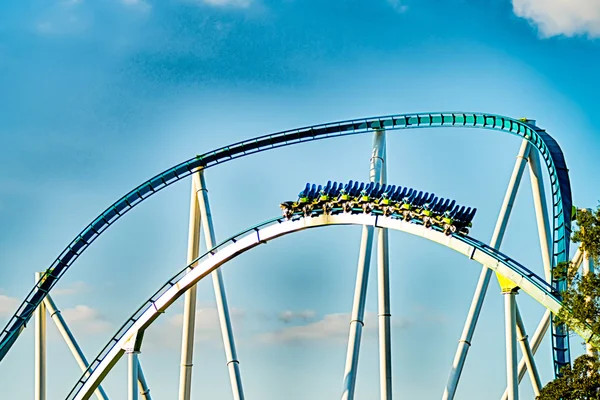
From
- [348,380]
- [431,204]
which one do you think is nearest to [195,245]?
[348,380]

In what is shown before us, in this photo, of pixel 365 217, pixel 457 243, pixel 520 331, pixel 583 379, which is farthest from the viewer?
pixel 520 331

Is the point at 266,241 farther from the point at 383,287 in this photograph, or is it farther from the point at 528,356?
the point at 528,356

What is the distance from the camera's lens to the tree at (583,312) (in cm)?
2009

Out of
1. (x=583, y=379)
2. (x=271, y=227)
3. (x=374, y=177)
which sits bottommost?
(x=583, y=379)

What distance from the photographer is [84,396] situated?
28891 millimetres

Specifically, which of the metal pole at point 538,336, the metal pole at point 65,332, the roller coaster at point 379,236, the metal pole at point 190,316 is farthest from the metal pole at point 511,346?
the metal pole at point 65,332

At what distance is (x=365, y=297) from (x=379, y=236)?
6.86 ft

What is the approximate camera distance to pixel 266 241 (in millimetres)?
26250

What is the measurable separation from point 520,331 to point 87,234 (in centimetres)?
1316

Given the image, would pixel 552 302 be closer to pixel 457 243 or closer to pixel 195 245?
pixel 457 243

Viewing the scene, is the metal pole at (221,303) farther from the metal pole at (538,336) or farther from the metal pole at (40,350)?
the metal pole at (538,336)

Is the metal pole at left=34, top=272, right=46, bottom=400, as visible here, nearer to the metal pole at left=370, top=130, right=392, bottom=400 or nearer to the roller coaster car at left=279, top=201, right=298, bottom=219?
the roller coaster car at left=279, top=201, right=298, bottom=219

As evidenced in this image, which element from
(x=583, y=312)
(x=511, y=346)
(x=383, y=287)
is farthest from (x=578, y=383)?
(x=383, y=287)

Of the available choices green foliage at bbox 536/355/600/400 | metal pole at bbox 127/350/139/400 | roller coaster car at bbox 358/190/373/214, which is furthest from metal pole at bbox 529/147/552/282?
metal pole at bbox 127/350/139/400
